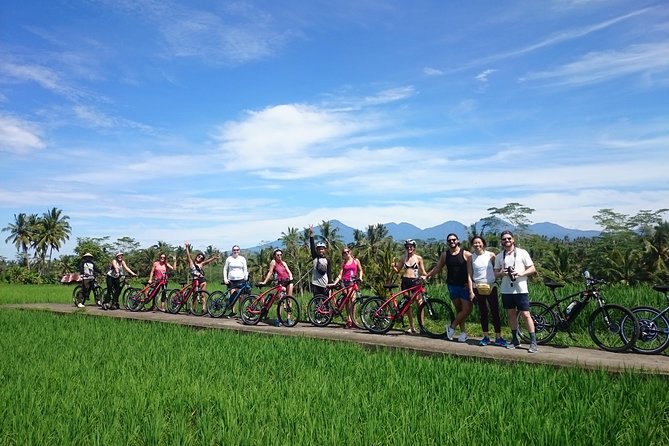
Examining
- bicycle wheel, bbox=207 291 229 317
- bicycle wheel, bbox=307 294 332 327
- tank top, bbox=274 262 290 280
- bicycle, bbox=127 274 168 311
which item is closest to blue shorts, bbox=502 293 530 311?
bicycle wheel, bbox=307 294 332 327

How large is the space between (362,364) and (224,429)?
2.74 metres

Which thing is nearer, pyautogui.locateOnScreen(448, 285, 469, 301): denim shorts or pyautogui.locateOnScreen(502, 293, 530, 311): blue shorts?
pyautogui.locateOnScreen(502, 293, 530, 311): blue shorts

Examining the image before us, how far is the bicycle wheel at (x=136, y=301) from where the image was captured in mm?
15389

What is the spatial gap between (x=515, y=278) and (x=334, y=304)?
439 centimetres

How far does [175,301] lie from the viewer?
14484 mm

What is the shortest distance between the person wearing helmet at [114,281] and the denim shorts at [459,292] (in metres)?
10.6

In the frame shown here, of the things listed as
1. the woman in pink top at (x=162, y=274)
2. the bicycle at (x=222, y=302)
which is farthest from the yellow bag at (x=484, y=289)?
the woman in pink top at (x=162, y=274)

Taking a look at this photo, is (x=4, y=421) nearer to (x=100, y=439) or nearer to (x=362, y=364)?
(x=100, y=439)

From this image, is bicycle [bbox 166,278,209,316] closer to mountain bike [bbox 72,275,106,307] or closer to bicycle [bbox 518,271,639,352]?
mountain bike [bbox 72,275,106,307]

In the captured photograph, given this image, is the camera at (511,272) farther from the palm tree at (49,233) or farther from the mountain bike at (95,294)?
the palm tree at (49,233)

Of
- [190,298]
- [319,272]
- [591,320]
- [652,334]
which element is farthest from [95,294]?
[652,334]

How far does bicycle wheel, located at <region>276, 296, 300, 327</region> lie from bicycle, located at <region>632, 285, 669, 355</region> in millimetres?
6485

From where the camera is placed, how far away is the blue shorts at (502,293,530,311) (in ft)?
24.2

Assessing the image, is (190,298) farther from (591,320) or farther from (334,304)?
(591,320)
